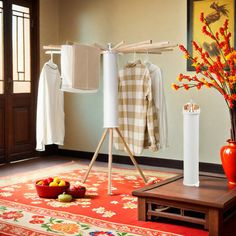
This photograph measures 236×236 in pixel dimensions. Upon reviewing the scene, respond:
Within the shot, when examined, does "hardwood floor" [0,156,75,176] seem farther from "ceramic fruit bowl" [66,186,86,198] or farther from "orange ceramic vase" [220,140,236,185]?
"orange ceramic vase" [220,140,236,185]

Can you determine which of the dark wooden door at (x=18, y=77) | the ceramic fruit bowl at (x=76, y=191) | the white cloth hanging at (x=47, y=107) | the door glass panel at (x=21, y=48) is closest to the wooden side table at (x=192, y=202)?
the ceramic fruit bowl at (x=76, y=191)

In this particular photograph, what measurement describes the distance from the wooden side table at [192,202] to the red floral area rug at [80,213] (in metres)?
0.10

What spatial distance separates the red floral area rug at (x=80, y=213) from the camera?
304 centimetres

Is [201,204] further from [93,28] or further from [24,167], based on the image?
[93,28]

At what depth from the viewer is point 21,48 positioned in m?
6.11

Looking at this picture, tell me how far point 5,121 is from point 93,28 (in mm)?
1808

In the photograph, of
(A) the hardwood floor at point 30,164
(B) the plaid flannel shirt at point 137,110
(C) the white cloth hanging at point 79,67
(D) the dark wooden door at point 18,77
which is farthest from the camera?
(D) the dark wooden door at point 18,77

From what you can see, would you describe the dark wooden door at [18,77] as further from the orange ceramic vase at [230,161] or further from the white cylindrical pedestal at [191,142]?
the orange ceramic vase at [230,161]

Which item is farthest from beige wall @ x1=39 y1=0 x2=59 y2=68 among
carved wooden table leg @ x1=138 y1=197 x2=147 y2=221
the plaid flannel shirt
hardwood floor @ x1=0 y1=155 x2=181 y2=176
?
carved wooden table leg @ x1=138 y1=197 x2=147 y2=221

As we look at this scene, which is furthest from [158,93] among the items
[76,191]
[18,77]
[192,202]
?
[18,77]

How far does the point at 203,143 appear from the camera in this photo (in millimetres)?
5430

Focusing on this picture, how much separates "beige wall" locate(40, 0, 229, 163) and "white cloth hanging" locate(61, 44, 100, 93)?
5.44 feet

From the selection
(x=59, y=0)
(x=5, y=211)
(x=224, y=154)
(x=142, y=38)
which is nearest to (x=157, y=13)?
(x=142, y=38)

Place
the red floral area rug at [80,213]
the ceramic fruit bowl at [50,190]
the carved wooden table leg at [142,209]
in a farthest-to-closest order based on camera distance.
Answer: the ceramic fruit bowl at [50,190]
the carved wooden table leg at [142,209]
the red floral area rug at [80,213]
